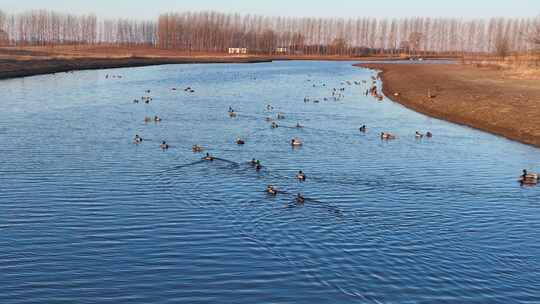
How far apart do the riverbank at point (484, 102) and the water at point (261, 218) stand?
4.22m

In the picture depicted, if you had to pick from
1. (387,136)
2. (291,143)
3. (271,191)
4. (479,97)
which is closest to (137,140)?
(291,143)

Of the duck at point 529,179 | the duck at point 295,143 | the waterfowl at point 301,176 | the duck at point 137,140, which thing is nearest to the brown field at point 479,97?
the duck at point 529,179

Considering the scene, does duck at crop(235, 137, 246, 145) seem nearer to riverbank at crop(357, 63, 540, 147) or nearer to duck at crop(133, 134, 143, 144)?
duck at crop(133, 134, 143, 144)

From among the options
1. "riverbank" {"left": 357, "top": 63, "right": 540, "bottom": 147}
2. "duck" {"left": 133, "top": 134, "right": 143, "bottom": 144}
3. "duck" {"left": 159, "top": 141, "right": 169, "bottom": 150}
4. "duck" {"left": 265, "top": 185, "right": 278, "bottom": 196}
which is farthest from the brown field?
"duck" {"left": 133, "top": 134, "right": 143, "bottom": 144}

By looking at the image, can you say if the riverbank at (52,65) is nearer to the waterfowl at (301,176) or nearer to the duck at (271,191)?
the waterfowl at (301,176)

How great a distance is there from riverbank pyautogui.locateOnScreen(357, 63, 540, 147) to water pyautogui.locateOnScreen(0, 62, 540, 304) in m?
4.22

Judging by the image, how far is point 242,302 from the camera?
1468cm

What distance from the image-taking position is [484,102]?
54.4 metres

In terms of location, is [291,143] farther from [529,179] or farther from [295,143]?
[529,179]

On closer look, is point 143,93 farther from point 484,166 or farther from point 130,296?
point 130,296

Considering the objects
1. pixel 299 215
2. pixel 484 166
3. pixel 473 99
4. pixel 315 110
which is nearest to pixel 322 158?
pixel 484 166

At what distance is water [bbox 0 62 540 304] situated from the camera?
51.7 feet

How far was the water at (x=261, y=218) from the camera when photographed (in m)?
15.8

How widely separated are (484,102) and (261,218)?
3912cm
